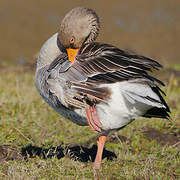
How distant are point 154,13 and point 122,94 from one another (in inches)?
768

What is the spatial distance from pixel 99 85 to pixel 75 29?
1.13 meters

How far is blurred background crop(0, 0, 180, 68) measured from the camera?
18.6m

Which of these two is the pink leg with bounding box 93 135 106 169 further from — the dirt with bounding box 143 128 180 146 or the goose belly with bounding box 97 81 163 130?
the dirt with bounding box 143 128 180 146

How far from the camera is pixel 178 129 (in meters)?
6.51

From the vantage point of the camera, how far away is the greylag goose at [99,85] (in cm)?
422

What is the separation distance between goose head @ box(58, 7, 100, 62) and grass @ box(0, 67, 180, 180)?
4.25 feet

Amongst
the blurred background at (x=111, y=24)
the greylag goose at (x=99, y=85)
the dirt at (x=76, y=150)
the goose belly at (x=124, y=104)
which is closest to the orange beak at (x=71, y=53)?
the greylag goose at (x=99, y=85)

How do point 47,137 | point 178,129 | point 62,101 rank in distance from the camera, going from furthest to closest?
point 178,129 < point 47,137 < point 62,101

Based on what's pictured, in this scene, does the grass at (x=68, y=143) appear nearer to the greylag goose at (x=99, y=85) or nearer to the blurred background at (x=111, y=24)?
the greylag goose at (x=99, y=85)

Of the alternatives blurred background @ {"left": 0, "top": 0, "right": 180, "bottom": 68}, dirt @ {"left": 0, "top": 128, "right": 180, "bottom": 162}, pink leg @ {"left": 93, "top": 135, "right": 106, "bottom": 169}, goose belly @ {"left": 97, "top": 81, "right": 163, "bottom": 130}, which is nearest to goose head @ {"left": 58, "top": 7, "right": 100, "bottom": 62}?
goose belly @ {"left": 97, "top": 81, "right": 163, "bottom": 130}

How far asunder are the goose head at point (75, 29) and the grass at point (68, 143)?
1.30 meters

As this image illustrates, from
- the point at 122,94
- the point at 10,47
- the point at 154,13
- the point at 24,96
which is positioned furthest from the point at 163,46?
the point at 122,94

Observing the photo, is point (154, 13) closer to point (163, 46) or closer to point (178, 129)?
point (163, 46)

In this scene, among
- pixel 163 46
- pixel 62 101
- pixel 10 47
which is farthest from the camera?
pixel 163 46
